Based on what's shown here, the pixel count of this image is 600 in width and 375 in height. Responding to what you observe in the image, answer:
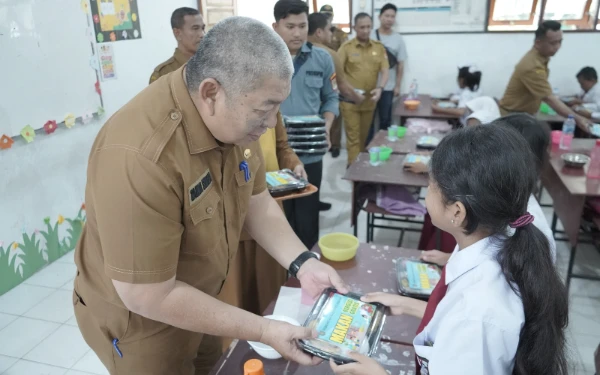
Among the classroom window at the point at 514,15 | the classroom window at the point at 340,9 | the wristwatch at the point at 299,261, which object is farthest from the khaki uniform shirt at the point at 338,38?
the wristwatch at the point at 299,261

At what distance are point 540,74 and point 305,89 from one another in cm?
233

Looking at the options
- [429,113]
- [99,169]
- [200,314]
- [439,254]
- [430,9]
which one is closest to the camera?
[99,169]

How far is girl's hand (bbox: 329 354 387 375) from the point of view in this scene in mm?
1104

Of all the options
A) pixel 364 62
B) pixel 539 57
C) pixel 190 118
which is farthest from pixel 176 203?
pixel 364 62

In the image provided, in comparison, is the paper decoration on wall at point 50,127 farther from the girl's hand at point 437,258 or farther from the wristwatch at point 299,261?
the girl's hand at point 437,258

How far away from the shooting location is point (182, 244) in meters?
1.17

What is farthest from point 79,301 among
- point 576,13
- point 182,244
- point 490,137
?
point 576,13

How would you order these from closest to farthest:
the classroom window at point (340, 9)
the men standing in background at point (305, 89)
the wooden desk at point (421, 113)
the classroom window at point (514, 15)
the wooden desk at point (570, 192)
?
the wooden desk at point (570, 192), the men standing in background at point (305, 89), the wooden desk at point (421, 113), the classroom window at point (514, 15), the classroom window at point (340, 9)

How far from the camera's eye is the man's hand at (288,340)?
3.79 ft

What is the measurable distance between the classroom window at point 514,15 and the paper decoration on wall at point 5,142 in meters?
5.31

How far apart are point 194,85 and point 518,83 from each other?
402 centimetres

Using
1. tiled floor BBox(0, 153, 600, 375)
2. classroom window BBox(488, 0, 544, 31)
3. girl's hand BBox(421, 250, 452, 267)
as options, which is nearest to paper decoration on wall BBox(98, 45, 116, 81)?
tiled floor BBox(0, 153, 600, 375)

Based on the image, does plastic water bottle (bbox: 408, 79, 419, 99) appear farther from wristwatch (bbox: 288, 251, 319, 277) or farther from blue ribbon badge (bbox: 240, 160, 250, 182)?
blue ribbon badge (bbox: 240, 160, 250, 182)

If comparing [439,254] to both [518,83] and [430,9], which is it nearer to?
[518,83]
